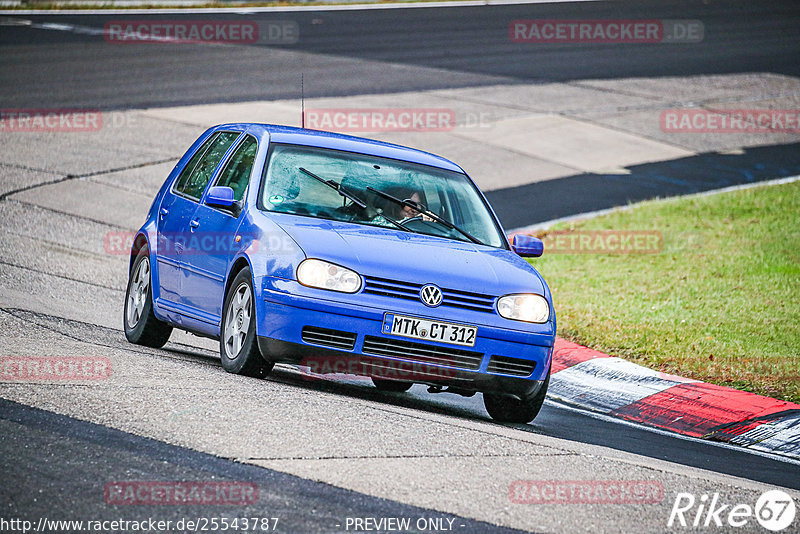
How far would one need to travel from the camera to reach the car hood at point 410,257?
7.02m

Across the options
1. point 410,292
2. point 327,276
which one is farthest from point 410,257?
point 327,276

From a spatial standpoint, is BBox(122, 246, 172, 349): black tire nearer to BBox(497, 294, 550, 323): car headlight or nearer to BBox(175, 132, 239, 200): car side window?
BBox(175, 132, 239, 200): car side window

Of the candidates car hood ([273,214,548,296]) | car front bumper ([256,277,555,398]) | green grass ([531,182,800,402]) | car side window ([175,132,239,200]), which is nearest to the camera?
car front bumper ([256,277,555,398])

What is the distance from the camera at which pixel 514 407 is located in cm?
770

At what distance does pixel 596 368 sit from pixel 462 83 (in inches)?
599

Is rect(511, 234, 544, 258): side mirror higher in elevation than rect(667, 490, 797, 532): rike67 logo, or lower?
higher

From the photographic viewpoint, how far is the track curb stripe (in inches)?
322

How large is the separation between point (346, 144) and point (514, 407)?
2.14 m

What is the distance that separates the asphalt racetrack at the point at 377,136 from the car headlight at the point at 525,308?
2.25 feet

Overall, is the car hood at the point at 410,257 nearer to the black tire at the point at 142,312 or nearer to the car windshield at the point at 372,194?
the car windshield at the point at 372,194

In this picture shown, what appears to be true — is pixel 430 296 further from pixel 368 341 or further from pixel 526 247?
pixel 526 247

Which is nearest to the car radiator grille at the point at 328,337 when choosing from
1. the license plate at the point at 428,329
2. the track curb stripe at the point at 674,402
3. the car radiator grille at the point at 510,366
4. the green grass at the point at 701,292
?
the license plate at the point at 428,329

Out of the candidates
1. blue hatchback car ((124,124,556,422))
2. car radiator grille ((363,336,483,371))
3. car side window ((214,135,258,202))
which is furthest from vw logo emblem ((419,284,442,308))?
car side window ((214,135,258,202))

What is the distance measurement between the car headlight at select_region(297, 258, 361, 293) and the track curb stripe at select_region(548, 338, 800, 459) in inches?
110
